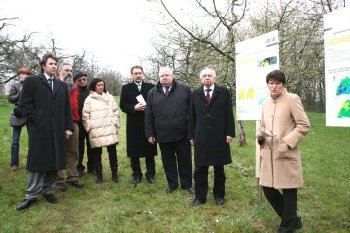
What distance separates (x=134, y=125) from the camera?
774cm

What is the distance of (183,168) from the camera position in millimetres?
7188

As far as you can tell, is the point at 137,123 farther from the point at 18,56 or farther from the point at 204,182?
the point at 18,56

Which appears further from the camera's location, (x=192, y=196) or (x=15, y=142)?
(x=15, y=142)

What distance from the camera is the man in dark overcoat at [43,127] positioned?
6207 mm

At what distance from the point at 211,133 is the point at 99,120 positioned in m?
2.35

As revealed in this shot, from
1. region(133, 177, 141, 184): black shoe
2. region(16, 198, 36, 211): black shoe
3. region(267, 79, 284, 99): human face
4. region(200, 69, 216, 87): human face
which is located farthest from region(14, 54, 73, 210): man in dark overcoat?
region(267, 79, 284, 99): human face

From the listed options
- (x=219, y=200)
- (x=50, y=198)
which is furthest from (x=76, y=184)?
(x=219, y=200)

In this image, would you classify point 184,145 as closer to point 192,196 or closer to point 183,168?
point 183,168

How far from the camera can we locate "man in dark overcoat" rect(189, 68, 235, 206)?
6277mm

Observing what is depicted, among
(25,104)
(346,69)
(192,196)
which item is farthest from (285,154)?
(25,104)

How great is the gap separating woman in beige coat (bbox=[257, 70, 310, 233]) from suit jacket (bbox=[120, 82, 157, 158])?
3090 mm

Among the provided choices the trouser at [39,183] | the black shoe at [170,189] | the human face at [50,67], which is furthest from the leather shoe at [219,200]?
the human face at [50,67]

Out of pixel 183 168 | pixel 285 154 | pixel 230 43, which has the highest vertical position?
pixel 230 43

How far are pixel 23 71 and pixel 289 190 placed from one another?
568cm
